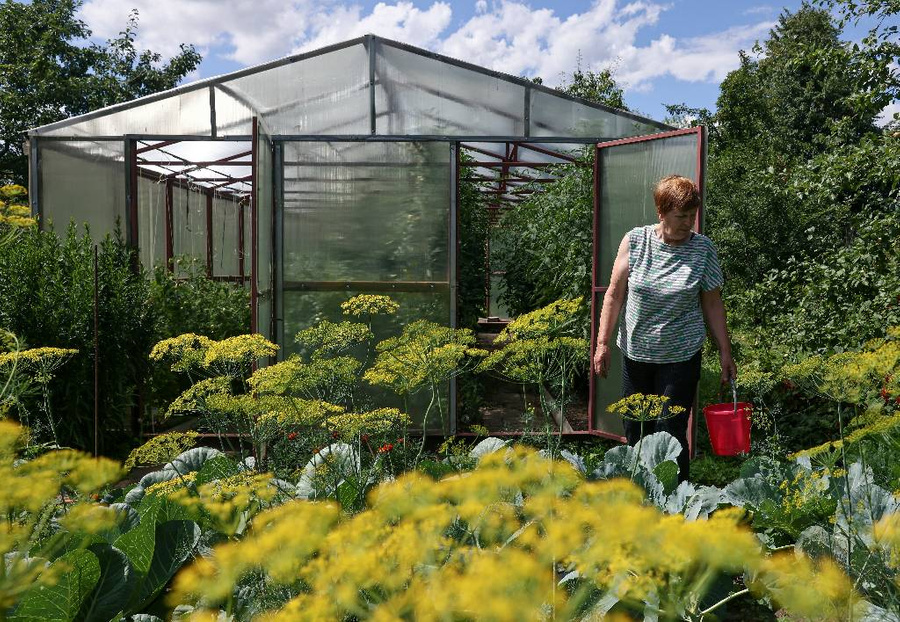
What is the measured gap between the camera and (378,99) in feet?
18.4

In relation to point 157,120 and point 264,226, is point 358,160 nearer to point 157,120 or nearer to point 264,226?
point 264,226

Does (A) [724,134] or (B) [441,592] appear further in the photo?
(A) [724,134]

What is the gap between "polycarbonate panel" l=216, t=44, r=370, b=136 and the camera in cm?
559

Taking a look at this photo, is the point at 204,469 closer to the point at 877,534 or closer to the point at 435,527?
the point at 435,527

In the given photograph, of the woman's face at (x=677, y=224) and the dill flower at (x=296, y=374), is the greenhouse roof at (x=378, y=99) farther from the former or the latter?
the dill flower at (x=296, y=374)

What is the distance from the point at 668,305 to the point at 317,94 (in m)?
3.53

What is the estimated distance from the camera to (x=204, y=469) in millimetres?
2832

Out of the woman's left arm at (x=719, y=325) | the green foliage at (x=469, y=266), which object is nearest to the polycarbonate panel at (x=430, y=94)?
the green foliage at (x=469, y=266)

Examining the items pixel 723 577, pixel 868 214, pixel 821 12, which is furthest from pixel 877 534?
pixel 821 12

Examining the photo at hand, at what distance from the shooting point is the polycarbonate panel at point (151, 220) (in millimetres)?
8273

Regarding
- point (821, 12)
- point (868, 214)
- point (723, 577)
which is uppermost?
point (821, 12)

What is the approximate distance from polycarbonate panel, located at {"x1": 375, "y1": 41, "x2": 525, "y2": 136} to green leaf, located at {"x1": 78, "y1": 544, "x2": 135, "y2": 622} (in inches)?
165

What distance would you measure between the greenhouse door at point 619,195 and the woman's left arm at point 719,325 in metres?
1.55

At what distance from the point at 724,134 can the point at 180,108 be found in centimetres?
1450
